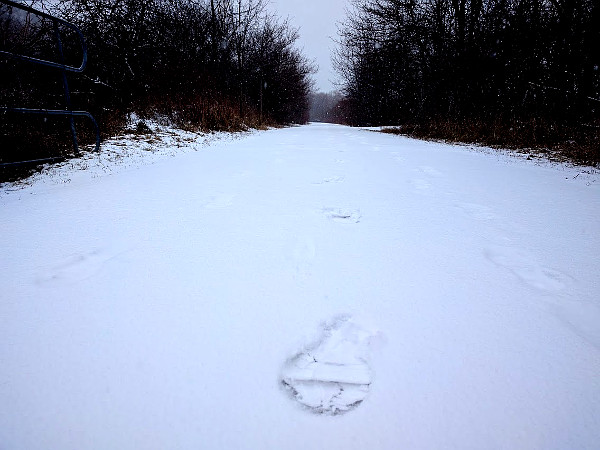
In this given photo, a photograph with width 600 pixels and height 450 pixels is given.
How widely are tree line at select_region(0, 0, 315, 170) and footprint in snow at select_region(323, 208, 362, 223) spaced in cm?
343

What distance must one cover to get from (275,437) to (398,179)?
233 centimetres

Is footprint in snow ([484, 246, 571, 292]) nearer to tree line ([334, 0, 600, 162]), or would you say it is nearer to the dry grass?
the dry grass

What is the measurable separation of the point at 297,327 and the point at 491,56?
10365mm

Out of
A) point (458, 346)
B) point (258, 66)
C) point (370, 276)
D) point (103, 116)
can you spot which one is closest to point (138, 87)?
point (103, 116)

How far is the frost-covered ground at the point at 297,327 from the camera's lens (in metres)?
0.62

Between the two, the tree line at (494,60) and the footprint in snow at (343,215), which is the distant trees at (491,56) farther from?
the footprint in snow at (343,215)

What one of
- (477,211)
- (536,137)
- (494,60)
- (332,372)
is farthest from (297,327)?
(494,60)

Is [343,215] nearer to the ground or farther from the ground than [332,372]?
farther from the ground

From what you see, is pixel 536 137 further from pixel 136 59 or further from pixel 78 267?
pixel 136 59

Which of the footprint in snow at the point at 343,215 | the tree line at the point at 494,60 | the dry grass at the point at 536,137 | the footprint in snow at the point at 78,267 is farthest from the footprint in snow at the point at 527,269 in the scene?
the tree line at the point at 494,60

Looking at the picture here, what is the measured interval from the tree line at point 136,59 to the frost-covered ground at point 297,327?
313 cm

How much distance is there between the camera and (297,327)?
2.83ft

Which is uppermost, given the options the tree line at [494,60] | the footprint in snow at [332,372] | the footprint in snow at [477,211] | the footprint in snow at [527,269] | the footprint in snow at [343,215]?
the tree line at [494,60]

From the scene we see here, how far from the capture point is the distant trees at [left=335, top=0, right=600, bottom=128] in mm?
6066
